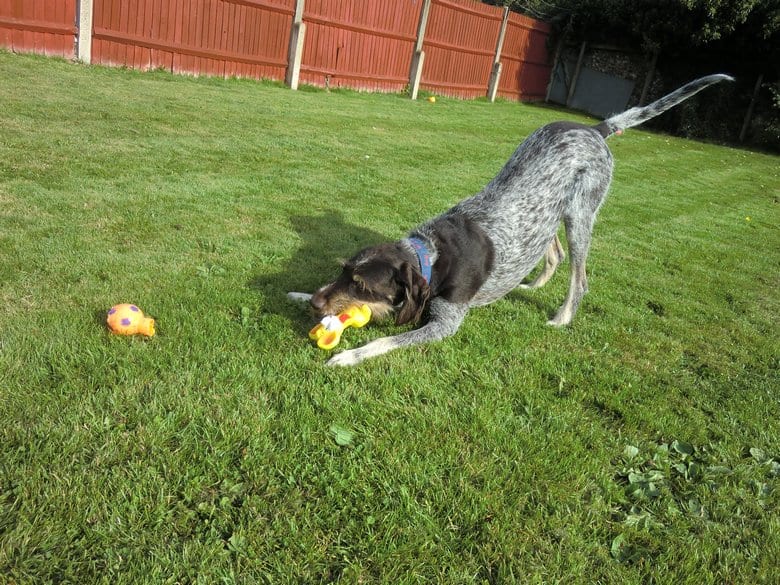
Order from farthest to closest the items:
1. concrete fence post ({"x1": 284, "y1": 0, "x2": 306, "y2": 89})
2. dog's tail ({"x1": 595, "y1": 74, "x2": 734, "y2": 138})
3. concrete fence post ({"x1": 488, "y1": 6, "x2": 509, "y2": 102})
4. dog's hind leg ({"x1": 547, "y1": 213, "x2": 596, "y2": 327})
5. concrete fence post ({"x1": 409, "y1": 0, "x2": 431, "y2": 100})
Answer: concrete fence post ({"x1": 488, "y1": 6, "x2": 509, "y2": 102}) < concrete fence post ({"x1": 409, "y1": 0, "x2": 431, "y2": 100}) < concrete fence post ({"x1": 284, "y1": 0, "x2": 306, "y2": 89}) < dog's tail ({"x1": 595, "y1": 74, "x2": 734, "y2": 138}) < dog's hind leg ({"x1": 547, "y1": 213, "x2": 596, "y2": 327})

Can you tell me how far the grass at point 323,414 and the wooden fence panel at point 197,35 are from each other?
299 inches

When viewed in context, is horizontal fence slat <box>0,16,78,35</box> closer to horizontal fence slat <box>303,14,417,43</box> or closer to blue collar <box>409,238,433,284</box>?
horizontal fence slat <box>303,14,417,43</box>

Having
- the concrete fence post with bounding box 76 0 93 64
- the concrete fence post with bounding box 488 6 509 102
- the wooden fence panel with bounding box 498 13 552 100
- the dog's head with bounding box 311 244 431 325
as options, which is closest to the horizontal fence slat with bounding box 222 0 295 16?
the concrete fence post with bounding box 76 0 93 64

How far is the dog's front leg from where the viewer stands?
139 inches

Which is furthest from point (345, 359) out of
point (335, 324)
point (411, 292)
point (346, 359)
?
point (411, 292)

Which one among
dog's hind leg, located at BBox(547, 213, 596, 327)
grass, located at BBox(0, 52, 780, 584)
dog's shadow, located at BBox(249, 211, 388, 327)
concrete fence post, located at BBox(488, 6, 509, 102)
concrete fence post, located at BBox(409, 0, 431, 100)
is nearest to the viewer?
grass, located at BBox(0, 52, 780, 584)

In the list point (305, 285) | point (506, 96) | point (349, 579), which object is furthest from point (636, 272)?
point (506, 96)

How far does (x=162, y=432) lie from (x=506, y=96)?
86.8 feet

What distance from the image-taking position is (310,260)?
5.08 m

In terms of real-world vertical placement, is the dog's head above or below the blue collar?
below

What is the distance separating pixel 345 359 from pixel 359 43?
56.2 feet

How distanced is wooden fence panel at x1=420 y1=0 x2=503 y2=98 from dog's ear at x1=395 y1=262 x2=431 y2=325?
18.9 metres

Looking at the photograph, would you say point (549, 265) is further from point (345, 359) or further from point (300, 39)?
point (300, 39)

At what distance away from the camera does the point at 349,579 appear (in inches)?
82.3
